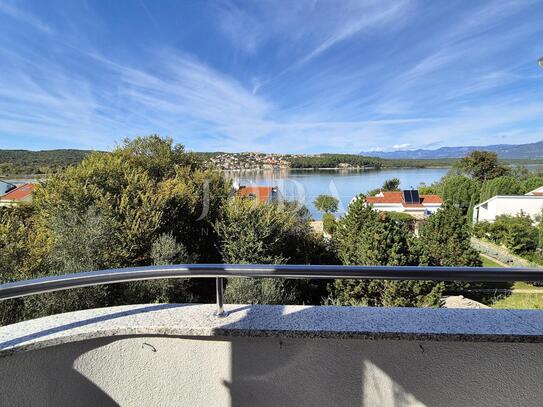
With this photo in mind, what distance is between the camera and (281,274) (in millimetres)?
1111

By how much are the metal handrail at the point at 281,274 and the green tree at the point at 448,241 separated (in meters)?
11.4

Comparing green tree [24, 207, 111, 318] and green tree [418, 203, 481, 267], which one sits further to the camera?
green tree [418, 203, 481, 267]

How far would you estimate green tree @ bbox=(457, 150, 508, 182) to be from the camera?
1591 inches

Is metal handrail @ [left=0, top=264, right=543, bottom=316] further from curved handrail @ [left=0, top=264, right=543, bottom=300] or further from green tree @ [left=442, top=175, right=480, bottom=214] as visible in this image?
green tree @ [left=442, top=175, right=480, bottom=214]

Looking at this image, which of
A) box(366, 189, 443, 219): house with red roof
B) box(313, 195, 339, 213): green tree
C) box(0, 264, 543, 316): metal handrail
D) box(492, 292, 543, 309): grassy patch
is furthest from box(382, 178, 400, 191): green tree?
box(0, 264, 543, 316): metal handrail

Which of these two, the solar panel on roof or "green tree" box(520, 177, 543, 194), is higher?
"green tree" box(520, 177, 543, 194)

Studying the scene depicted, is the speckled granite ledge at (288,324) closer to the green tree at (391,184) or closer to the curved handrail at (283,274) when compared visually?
the curved handrail at (283,274)

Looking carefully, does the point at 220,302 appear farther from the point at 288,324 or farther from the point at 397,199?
the point at 397,199

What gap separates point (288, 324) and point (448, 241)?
41.8 ft

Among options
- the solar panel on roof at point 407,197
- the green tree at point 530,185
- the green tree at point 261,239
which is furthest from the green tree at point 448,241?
the green tree at point 530,185

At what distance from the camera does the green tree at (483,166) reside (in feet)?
133

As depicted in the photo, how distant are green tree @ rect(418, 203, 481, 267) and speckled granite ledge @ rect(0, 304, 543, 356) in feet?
37.0

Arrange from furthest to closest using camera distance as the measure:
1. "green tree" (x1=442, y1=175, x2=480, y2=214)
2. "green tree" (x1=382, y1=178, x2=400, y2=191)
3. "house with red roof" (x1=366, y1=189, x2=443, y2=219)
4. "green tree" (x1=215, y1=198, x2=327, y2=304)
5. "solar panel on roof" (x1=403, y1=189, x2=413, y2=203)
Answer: "green tree" (x1=382, y1=178, x2=400, y2=191), "green tree" (x1=442, y1=175, x2=480, y2=214), "solar panel on roof" (x1=403, y1=189, x2=413, y2=203), "house with red roof" (x1=366, y1=189, x2=443, y2=219), "green tree" (x1=215, y1=198, x2=327, y2=304)

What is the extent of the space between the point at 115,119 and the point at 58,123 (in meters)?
4.42
